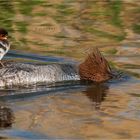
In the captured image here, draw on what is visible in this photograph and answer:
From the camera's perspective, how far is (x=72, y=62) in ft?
50.6

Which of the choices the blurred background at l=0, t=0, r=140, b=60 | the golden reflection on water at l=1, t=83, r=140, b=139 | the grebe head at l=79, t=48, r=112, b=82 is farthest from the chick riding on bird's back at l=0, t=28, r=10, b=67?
the blurred background at l=0, t=0, r=140, b=60

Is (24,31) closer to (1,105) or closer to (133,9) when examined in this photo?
(133,9)

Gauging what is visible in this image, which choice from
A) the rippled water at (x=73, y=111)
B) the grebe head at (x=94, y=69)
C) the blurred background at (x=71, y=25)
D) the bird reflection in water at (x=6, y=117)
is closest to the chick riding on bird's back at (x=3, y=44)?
the rippled water at (x=73, y=111)

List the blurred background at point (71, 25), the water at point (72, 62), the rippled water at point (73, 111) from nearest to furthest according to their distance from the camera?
the rippled water at point (73, 111) → the water at point (72, 62) → the blurred background at point (71, 25)

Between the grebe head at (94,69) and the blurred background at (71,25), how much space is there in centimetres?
180

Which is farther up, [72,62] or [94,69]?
[94,69]

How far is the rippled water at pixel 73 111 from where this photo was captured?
10.6 meters

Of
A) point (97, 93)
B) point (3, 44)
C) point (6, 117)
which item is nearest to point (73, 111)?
point (6, 117)

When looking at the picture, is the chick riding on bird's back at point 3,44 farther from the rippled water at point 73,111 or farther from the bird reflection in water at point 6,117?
the bird reflection in water at point 6,117

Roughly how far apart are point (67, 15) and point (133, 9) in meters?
2.04

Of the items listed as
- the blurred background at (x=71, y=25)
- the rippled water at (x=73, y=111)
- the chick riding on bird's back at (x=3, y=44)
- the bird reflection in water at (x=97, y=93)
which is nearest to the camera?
the rippled water at (x=73, y=111)

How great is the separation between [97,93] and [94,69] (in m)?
1.02

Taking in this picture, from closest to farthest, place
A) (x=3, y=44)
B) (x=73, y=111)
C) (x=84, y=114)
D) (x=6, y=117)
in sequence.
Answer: (x=6, y=117) → (x=84, y=114) → (x=73, y=111) → (x=3, y=44)

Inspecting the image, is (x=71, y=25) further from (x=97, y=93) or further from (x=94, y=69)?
(x=97, y=93)
